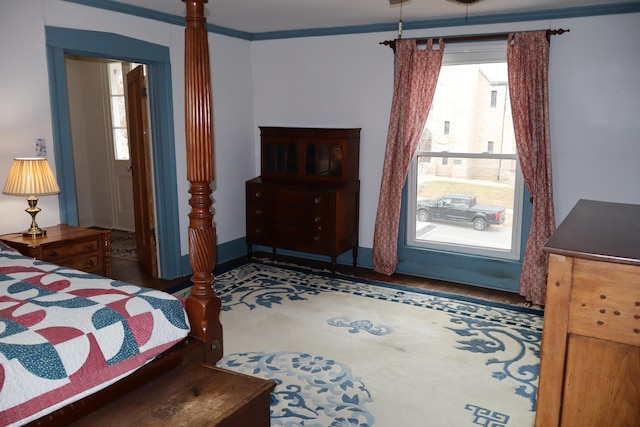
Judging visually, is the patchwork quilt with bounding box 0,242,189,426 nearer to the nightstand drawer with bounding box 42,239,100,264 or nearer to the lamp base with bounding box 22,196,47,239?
the nightstand drawer with bounding box 42,239,100,264

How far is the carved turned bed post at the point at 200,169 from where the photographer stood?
2295mm

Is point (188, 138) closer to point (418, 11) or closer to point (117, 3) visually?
point (117, 3)

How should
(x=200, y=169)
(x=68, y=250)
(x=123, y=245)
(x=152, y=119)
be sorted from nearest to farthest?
(x=200, y=169) < (x=68, y=250) < (x=152, y=119) < (x=123, y=245)

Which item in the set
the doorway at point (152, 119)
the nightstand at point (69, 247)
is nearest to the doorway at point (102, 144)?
the doorway at point (152, 119)

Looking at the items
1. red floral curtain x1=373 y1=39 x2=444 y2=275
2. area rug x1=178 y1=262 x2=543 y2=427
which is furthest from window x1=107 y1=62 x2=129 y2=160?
red floral curtain x1=373 y1=39 x2=444 y2=275

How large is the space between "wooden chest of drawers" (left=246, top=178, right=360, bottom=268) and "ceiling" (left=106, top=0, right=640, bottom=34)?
1557mm

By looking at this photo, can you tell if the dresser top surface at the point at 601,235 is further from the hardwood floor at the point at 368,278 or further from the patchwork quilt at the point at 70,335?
the hardwood floor at the point at 368,278

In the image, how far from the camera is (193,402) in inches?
74.7

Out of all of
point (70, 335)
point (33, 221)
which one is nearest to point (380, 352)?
point (70, 335)

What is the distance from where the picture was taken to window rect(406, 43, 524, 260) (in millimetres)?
4500

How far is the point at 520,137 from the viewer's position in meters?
4.29

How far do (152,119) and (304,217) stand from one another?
1683mm

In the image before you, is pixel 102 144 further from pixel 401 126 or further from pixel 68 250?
pixel 401 126

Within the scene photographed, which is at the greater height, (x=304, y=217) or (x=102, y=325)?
(x=102, y=325)
